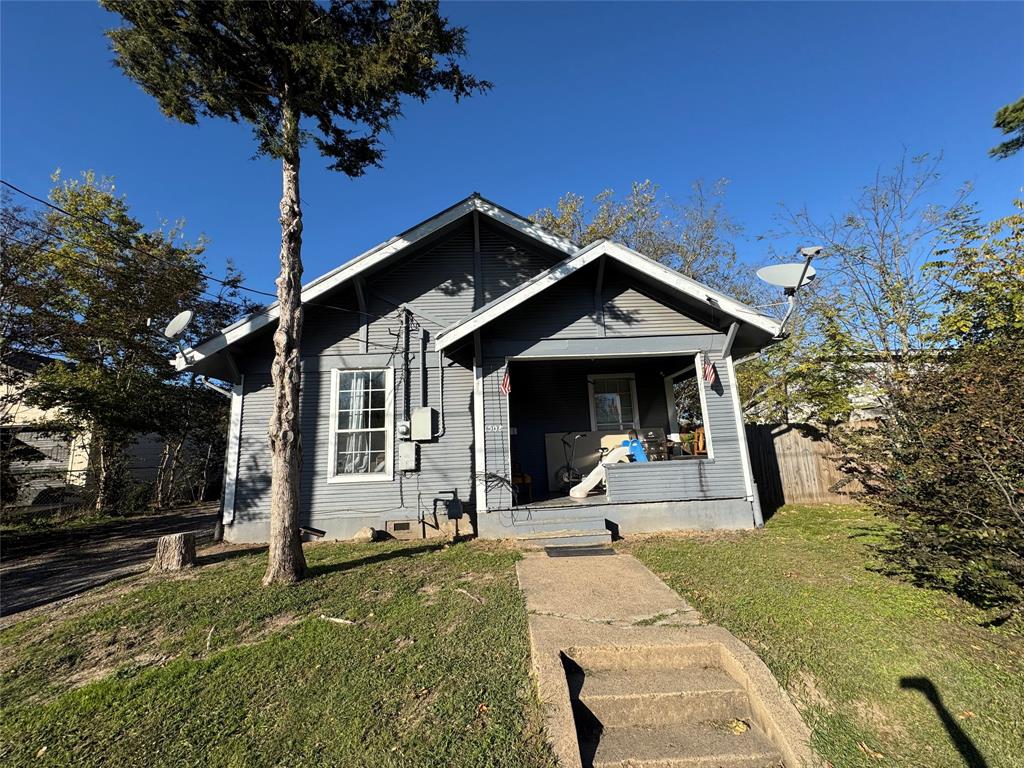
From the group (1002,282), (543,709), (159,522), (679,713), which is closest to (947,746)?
(679,713)

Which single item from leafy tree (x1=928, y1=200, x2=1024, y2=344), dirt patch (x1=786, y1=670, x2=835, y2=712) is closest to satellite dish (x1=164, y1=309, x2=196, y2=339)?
dirt patch (x1=786, y1=670, x2=835, y2=712)

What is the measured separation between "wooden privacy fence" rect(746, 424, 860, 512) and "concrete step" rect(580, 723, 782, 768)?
345 inches

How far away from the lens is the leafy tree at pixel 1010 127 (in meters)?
10.7

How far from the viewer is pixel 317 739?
2506mm

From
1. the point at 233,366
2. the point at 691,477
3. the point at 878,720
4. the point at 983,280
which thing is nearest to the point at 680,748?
the point at 878,720

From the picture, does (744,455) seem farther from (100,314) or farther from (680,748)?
(100,314)

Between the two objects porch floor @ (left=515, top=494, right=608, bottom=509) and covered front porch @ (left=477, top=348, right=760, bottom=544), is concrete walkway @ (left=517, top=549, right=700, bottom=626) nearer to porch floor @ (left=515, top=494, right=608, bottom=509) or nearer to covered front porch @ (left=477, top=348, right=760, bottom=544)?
covered front porch @ (left=477, top=348, right=760, bottom=544)

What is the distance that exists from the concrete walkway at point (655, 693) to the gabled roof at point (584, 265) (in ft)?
15.2

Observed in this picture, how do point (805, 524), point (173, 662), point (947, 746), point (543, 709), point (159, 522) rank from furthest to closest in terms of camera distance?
1. point (159, 522)
2. point (805, 524)
3. point (173, 662)
4. point (543, 709)
5. point (947, 746)

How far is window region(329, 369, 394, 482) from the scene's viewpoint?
8172 millimetres

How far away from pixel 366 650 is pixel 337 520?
4782 millimetres

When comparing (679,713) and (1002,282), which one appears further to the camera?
(1002,282)

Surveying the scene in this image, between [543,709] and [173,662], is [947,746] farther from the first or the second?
[173,662]

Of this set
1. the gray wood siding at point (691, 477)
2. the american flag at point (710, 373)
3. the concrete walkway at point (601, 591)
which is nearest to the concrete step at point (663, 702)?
the concrete walkway at point (601, 591)
